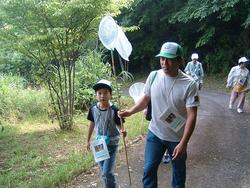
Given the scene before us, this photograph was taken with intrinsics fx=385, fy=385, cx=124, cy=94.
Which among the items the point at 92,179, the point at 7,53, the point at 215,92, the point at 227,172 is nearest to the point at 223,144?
the point at 227,172

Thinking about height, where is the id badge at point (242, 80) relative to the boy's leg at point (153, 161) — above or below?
below

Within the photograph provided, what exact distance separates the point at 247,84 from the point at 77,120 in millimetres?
5724

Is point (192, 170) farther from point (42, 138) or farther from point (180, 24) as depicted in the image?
point (180, 24)

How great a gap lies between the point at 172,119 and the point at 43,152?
487cm

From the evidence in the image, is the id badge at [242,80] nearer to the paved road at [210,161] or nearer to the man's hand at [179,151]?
the paved road at [210,161]

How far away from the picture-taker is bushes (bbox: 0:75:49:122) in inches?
462

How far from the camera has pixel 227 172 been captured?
6531 mm

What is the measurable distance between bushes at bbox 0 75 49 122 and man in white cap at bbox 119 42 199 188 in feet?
26.1

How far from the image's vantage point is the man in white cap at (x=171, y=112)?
4086 mm

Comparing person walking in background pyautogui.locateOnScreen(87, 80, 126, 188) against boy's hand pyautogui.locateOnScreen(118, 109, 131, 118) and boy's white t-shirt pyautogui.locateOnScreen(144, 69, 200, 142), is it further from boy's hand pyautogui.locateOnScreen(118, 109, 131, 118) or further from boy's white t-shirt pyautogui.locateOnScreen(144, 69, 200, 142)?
boy's white t-shirt pyautogui.locateOnScreen(144, 69, 200, 142)

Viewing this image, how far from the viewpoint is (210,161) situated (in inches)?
282

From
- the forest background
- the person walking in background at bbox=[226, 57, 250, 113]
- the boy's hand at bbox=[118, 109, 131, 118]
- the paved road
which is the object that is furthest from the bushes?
the boy's hand at bbox=[118, 109, 131, 118]

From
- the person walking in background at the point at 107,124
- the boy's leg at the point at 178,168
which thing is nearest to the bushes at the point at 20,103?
the person walking in background at the point at 107,124

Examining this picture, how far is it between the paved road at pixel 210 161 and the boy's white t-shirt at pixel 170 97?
6.21ft
